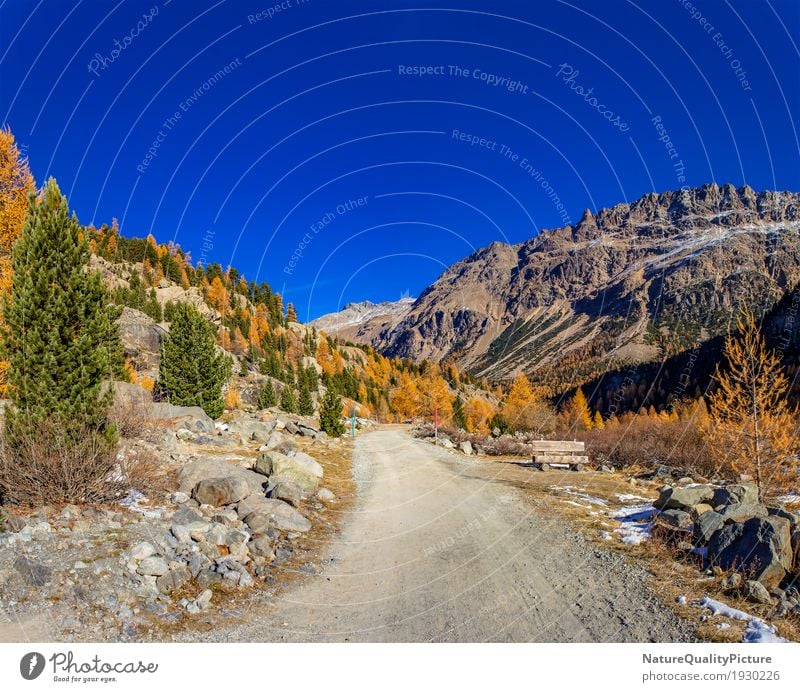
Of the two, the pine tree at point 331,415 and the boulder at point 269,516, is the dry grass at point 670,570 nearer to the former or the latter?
the boulder at point 269,516

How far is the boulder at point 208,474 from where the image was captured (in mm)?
12055

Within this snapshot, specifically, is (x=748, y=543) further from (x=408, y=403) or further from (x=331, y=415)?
(x=408, y=403)

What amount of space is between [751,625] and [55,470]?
1274cm

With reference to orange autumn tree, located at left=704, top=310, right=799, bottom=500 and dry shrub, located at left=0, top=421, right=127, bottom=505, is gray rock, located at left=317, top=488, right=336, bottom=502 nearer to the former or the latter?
dry shrub, located at left=0, top=421, right=127, bottom=505

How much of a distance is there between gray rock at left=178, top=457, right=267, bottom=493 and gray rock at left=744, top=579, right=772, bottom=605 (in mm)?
11441

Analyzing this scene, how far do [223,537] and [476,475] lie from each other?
13565 mm

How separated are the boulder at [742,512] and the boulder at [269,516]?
978 centimetres

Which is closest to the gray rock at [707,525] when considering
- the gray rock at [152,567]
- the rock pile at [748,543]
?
the rock pile at [748,543]

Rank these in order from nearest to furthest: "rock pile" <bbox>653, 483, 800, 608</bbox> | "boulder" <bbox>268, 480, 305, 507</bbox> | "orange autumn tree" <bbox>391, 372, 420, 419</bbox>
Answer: "rock pile" <bbox>653, 483, 800, 608</bbox> → "boulder" <bbox>268, 480, 305, 507</bbox> → "orange autumn tree" <bbox>391, 372, 420, 419</bbox>

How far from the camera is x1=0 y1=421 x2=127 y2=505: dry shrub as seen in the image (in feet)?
29.1

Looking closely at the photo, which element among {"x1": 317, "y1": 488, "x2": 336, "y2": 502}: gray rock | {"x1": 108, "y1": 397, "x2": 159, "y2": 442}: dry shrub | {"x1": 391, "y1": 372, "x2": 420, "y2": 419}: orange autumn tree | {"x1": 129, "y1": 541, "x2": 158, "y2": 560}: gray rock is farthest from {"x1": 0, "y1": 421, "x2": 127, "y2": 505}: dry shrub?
{"x1": 391, "y1": 372, "x2": 420, "y2": 419}: orange autumn tree
